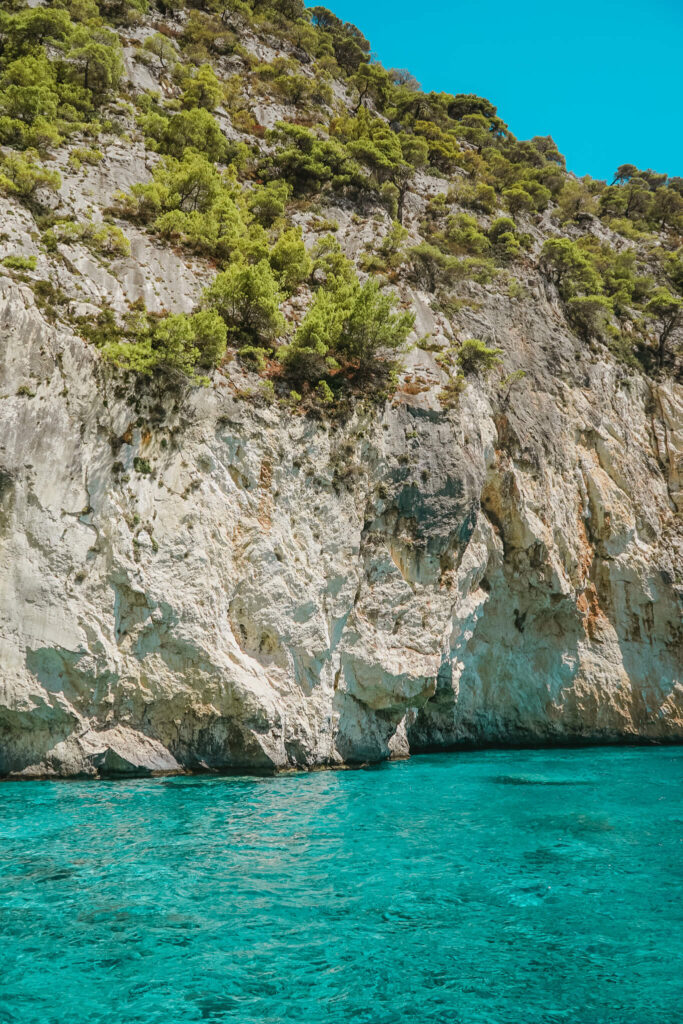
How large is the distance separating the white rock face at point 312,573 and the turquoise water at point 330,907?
2113 mm

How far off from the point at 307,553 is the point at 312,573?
21.5 inches

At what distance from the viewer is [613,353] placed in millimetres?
30344

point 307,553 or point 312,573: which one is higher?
point 307,553

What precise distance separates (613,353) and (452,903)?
26800 millimetres

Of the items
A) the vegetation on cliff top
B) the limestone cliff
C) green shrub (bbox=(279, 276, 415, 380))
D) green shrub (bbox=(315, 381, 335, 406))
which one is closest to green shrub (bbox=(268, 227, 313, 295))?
the vegetation on cliff top

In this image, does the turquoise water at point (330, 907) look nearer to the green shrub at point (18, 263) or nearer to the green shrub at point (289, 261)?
the green shrub at point (18, 263)

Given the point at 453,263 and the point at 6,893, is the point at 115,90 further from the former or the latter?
the point at 6,893

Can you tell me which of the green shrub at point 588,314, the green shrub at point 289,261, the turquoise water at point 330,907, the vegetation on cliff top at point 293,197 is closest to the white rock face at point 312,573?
the vegetation on cliff top at point 293,197

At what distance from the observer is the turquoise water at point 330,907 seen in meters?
6.11

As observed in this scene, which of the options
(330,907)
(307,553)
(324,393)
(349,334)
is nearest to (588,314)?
(349,334)

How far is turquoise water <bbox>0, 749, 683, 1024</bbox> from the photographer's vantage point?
6.11 meters

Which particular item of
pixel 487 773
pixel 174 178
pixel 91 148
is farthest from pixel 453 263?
pixel 487 773

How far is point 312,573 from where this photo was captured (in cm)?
1819

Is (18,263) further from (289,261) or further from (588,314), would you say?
(588,314)
